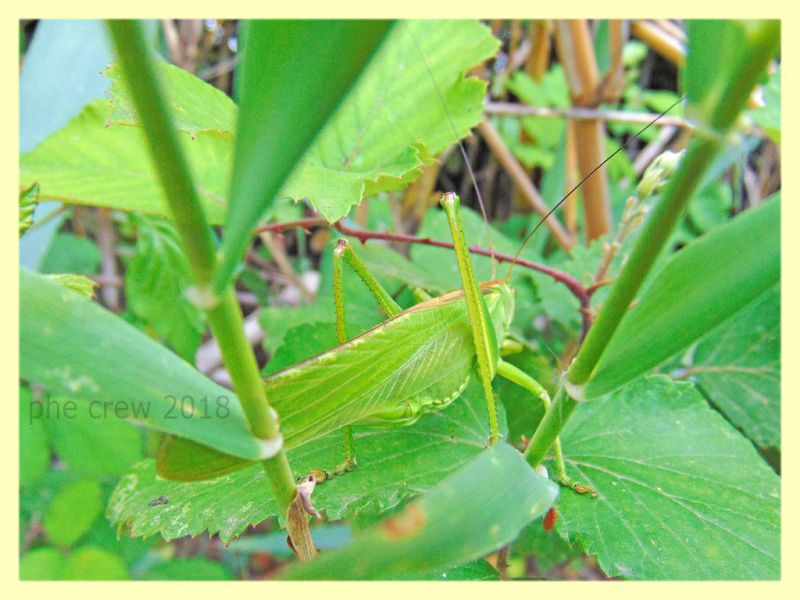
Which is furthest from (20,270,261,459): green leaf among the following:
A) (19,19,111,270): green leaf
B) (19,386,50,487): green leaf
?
(19,386,50,487): green leaf

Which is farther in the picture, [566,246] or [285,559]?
[285,559]

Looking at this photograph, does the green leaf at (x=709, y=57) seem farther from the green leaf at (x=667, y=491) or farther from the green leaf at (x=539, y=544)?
the green leaf at (x=539, y=544)

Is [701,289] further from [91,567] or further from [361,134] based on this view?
[91,567]

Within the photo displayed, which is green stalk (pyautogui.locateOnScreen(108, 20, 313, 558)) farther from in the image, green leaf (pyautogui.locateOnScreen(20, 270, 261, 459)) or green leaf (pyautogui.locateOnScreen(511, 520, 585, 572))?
green leaf (pyautogui.locateOnScreen(511, 520, 585, 572))

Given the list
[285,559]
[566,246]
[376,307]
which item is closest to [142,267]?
[376,307]

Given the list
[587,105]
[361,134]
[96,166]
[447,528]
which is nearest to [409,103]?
[361,134]

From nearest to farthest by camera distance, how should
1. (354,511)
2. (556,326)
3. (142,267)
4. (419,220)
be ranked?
(354,511) → (142,267) → (556,326) → (419,220)

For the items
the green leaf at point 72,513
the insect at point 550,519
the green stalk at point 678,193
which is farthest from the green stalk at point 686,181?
the green leaf at point 72,513

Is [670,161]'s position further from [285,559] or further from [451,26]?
[285,559]
